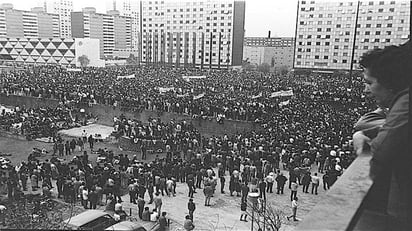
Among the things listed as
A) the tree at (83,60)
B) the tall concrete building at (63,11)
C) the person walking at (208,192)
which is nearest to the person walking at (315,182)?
the person walking at (208,192)

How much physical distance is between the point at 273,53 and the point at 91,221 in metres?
96.8

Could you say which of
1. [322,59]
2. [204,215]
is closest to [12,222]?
[204,215]

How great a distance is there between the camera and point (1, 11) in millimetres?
91438

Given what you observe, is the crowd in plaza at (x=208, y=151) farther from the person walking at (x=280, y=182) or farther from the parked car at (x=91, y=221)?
the parked car at (x=91, y=221)

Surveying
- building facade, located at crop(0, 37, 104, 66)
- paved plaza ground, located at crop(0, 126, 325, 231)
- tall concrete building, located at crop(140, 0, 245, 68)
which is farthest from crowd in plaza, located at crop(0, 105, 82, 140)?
tall concrete building, located at crop(140, 0, 245, 68)

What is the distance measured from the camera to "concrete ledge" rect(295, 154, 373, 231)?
1.89m

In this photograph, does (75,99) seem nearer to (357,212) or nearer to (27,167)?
(27,167)

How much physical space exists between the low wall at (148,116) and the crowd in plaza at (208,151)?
1.61 ft

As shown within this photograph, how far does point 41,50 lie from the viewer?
70688mm

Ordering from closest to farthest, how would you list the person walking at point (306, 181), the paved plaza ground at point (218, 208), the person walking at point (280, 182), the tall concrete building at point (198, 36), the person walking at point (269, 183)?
the paved plaza ground at point (218, 208)
the person walking at point (280, 182)
the person walking at point (306, 181)
the person walking at point (269, 183)
the tall concrete building at point (198, 36)

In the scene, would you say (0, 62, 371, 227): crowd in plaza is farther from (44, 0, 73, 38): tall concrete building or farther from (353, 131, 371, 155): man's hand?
(44, 0, 73, 38): tall concrete building

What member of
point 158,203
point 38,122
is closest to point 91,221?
point 158,203

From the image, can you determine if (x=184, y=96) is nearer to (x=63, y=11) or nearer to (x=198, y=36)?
(x=198, y=36)

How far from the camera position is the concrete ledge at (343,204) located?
6.19 feet
